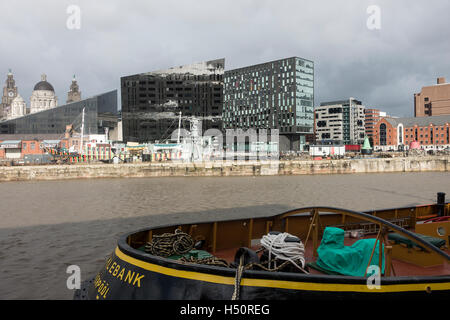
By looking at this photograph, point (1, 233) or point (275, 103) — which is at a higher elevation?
point (275, 103)

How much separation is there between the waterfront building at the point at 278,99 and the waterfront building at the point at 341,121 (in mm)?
46612

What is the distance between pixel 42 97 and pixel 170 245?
665ft

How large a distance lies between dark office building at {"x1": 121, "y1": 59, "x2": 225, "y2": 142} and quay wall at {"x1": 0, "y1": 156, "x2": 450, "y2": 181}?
54377 mm

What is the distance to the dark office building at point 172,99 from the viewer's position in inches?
4326

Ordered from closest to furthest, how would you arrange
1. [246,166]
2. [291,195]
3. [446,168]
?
1. [291,195]
2. [246,166]
3. [446,168]

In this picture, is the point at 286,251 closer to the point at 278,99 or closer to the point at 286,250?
the point at 286,250

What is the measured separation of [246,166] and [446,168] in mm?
42548

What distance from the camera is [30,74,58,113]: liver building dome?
178250 millimetres

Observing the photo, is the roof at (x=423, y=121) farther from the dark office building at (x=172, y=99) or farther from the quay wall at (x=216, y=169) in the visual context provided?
the dark office building at (x=172, y=99)

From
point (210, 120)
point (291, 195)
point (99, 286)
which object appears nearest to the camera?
point (99, 286)

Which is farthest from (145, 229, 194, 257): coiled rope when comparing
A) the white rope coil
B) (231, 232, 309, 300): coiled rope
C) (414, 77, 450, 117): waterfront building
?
(414, 77, 450, 117): waterfront building
